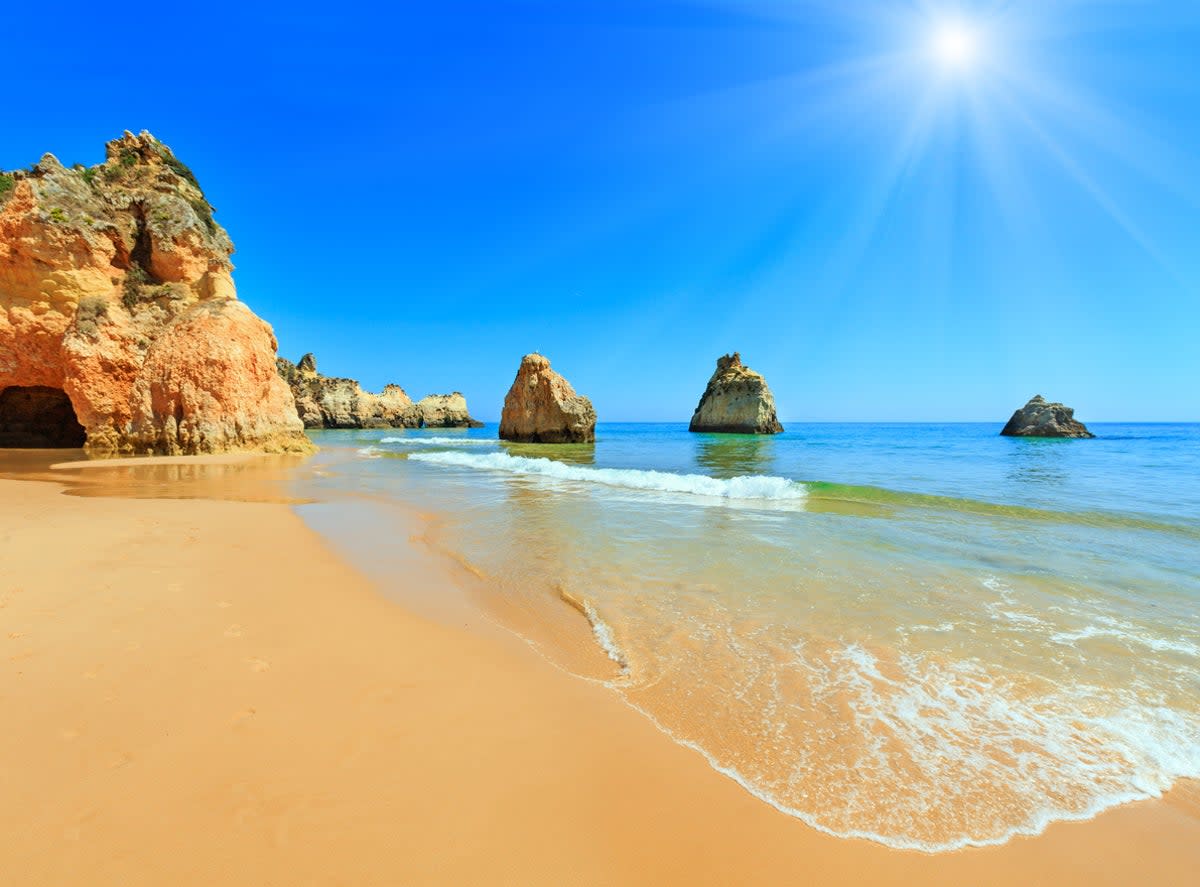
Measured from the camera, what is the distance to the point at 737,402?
6078 cm

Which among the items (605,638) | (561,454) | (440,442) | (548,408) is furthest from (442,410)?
(605,638)

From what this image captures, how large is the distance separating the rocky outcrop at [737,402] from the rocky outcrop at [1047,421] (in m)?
24.0

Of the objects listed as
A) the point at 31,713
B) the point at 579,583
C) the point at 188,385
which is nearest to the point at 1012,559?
the point at 579,583

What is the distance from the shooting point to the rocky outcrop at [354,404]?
67938mm

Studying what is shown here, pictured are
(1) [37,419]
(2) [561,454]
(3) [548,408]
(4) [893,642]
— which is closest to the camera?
(4) [893,642]

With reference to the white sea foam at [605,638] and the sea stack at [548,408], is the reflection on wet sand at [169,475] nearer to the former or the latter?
the white sea foam at [605,638]

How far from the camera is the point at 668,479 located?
47.2 ft

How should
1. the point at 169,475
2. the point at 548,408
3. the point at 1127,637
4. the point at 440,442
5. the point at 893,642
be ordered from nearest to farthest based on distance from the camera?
the point at 893,642 < the point at 1127,637 < the point at 169,475 < the point at 548,408 < the point at 440,442

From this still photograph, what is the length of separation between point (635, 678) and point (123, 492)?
1230cm

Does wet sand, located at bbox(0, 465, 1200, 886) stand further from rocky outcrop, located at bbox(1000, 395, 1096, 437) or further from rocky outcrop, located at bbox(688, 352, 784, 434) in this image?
rocky outcrop, located at bbox(688, 352, 784, 434)

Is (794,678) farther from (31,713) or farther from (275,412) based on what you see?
(275,412)

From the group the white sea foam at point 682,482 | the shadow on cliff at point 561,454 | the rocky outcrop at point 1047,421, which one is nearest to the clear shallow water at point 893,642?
the white sea foam at point 682,482

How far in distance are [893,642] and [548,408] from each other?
118ft

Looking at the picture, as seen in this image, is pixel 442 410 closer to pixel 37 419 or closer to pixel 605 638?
pixel 37 419
